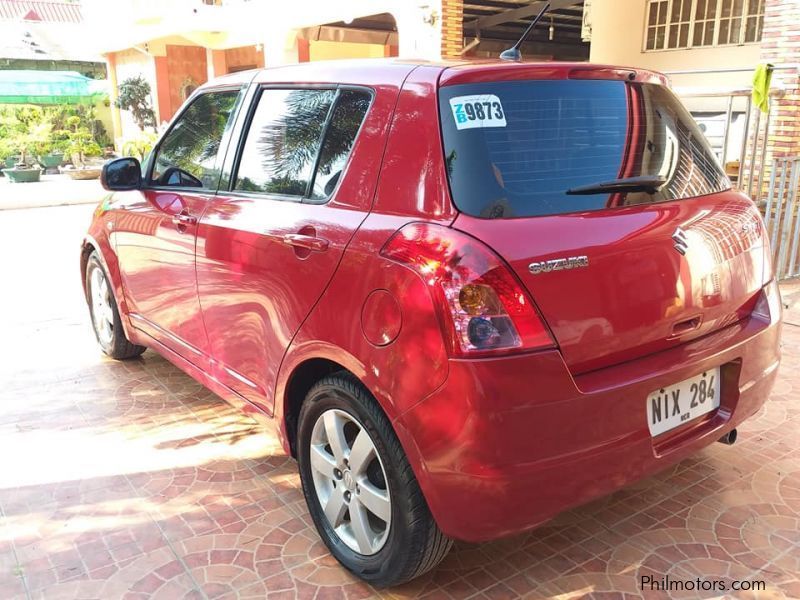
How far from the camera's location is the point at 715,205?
8.41ft

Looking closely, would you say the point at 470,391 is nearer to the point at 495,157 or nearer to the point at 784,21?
the point at 495,157

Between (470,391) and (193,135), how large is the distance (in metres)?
2.39

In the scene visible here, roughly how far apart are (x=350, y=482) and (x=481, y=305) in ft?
2.98

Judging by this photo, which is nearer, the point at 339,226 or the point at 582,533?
the point at 339,226

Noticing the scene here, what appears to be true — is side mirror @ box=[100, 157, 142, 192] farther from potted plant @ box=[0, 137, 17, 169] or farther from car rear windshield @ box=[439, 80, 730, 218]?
potted plant @ box=[0, 137, 17, 169]

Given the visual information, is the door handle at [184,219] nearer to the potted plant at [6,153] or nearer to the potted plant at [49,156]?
the potted plant at [49,156]

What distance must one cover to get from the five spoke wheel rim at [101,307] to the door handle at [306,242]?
2481mm

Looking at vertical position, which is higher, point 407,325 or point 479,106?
point 479,106

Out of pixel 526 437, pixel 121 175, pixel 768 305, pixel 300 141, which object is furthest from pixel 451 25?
pixel 526 437

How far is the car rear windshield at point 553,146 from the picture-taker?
2.14 metres

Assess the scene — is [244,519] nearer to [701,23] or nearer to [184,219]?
[184,219]

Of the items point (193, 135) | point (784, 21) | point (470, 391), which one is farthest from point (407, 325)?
point (784, 21)

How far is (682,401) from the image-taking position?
2.37 meters

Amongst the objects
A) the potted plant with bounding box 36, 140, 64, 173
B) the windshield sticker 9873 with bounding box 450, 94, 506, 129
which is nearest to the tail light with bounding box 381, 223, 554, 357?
the windshield sticker 9873 with bounding box 450, 94, 506, 129
